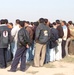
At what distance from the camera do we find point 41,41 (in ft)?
34.6

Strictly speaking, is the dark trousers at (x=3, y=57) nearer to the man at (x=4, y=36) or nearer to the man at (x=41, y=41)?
the man at (x=4, y=36)

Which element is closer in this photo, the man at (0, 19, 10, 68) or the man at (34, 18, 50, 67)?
the man at (0, 19, 10, 68)

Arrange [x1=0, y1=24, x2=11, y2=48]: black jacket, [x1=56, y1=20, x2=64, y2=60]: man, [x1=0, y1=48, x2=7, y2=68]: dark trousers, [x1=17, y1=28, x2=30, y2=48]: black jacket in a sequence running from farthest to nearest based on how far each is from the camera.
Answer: [x1=56, y1=20, x2=64, y2=60]: man → [x1=0, y1=48, x2=7, y2=68]: dark trousers → [x1=0, y1=24, x2=11, y2=48]: black jacket → [x1=17, y1=28, x2=30, y2=48]: black jacket

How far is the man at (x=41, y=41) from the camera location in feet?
34.4

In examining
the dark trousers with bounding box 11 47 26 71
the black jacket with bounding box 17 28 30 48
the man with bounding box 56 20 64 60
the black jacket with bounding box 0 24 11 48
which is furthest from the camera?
the man with bounding box 56 20 64 60

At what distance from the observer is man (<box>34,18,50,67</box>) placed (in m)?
10.5

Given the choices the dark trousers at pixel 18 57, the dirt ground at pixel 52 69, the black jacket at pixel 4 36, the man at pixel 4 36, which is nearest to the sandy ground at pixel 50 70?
the dirt ground at pixel 52 69

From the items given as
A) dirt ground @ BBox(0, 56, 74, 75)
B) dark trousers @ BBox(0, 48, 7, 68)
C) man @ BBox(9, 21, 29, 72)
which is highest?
man @ BBox(9, 21, 29, 72)

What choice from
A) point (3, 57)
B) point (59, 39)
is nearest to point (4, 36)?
point (3, 57)

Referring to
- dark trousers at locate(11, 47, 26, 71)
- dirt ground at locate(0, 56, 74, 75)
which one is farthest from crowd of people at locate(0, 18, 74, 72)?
dirt ground at locate(0, 56, 74, 75)

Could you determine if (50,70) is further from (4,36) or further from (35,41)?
(4,36)

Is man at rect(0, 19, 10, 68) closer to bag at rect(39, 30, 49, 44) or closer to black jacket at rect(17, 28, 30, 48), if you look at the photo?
black jacket at rect(17, 28, 30, 48)

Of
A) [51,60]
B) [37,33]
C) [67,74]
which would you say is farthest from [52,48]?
[67,74]

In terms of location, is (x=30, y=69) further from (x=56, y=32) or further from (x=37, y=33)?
(x=56, y=32)
